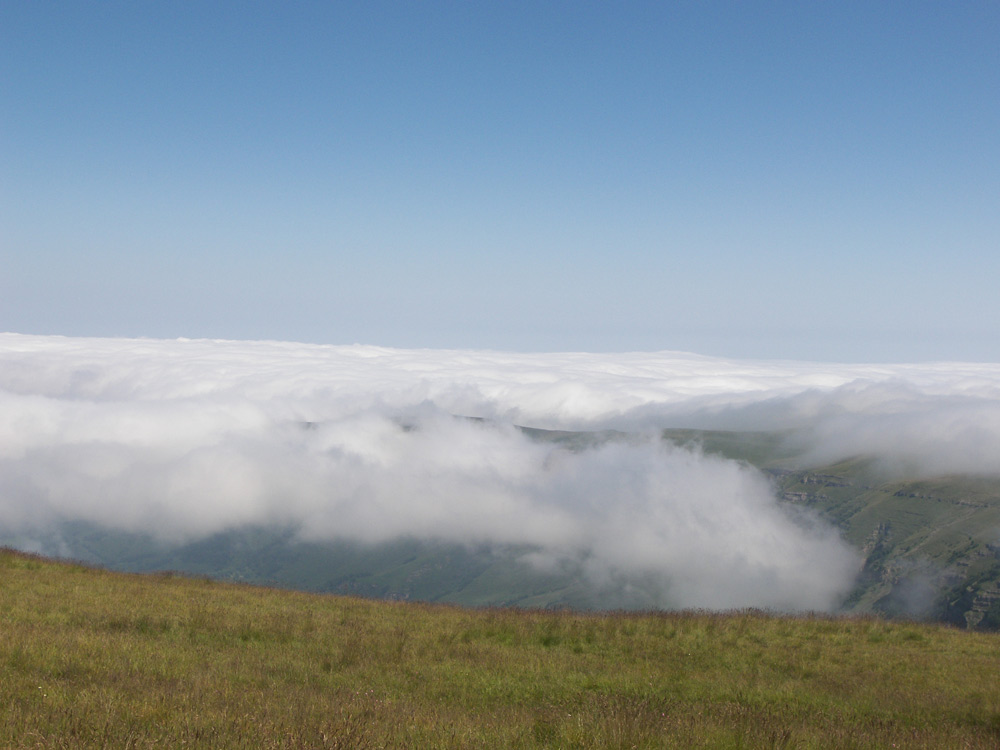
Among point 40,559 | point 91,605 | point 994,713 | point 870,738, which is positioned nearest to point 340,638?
point 91,605

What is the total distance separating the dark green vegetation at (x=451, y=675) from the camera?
775 cm

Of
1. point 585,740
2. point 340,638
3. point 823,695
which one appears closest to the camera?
point 585,740

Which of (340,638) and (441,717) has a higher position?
(441,717)

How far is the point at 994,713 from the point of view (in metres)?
11.7

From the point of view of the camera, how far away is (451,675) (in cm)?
1273

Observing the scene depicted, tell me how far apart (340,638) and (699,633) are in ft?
29.9

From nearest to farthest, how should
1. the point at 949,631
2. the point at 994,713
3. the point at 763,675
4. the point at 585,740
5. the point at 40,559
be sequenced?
the point at 585,740 < the point at 994,713 < the point at 763,675 < the point at 949,631 < the point at 40,559

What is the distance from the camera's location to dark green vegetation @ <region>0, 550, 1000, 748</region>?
7746mm

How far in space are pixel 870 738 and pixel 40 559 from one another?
26.7 m

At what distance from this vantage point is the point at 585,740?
7.69 meters

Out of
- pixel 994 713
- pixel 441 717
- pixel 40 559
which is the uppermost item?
pixel 441 717

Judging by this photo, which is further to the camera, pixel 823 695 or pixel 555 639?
pixel 555 639

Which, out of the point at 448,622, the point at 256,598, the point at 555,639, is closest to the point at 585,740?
the point at 555,639

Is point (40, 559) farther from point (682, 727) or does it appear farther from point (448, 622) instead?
point (682, 727)
